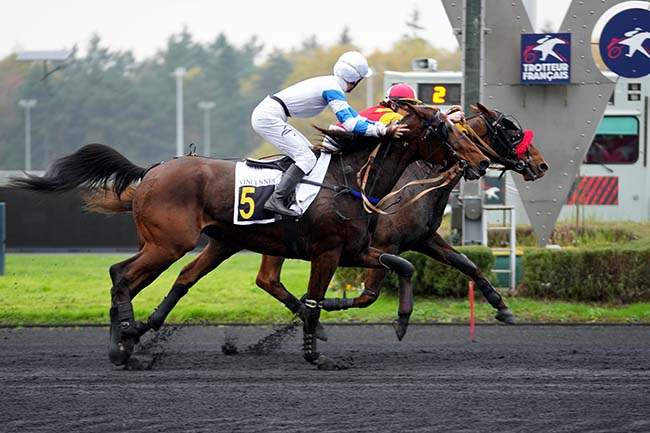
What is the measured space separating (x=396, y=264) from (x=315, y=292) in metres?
0.71

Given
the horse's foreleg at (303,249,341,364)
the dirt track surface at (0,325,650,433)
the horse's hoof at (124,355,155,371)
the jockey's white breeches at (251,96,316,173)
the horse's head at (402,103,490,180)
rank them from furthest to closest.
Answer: the horse's head at (402,103,490,180), the jockey's white breeches at (251,96,316,173), the horse's foreleg at (303,249,341,364), the horse's hoof at (124,355,155,371), the dirt track surface at (0,325,650,433)

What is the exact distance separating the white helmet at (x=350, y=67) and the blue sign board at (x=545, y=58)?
495cm

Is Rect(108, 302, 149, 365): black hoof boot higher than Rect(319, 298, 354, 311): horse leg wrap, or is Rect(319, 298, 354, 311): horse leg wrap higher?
Rect(319, 298, 354, 311): horse leg wrap

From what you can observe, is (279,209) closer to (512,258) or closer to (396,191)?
(396,191)

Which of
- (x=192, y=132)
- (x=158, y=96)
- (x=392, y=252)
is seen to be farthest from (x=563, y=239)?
(x=192, y=132)

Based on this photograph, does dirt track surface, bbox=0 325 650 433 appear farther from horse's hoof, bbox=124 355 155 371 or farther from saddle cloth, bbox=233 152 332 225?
saddle cloth, bbox=233 152 332 225

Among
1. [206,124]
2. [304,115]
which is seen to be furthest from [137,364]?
[206,124]

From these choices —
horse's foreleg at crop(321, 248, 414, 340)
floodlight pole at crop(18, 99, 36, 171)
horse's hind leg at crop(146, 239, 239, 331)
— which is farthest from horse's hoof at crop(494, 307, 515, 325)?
floodlight pole at crop(18, 99, 36, 171)

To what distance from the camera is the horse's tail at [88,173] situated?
8930mm

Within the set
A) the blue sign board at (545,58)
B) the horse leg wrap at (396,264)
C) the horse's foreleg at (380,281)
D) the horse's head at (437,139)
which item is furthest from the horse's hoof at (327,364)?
the blue sign board at (545,58)

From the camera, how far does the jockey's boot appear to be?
817 centimetres

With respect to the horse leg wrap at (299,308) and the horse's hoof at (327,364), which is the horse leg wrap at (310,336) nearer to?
the horse's hoof at (327,364)

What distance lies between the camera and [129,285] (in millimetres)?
8297

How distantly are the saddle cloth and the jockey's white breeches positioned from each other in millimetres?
104
